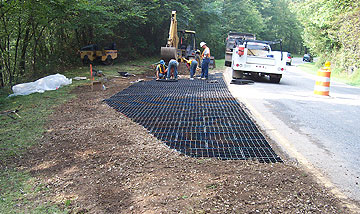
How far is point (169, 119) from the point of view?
6.18 metres

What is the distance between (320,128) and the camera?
567cm

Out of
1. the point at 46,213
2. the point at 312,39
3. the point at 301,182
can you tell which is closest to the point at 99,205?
the point at 46,213

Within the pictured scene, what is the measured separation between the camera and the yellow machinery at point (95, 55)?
62.6ft

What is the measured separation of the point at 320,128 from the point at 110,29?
20058 mm

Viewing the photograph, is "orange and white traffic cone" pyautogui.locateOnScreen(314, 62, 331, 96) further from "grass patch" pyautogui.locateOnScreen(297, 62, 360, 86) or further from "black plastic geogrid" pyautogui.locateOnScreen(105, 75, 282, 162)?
"grass patch" pyautogui.locateOnScreen(297, 62, 360, 86)

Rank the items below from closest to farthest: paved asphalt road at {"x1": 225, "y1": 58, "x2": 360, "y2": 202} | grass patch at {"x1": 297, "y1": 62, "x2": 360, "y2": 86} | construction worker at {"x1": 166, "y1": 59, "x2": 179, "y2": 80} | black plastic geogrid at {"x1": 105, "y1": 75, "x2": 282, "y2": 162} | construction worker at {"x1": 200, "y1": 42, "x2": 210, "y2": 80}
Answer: paved asphalt road at {"x1": 225, "y1": 58, "x2": 360, "y2": 202}
black plastic geogrid at {"x1": 105, "y1": 75, "x2": 282, "y2": 162}
construction worker at {"x1": 200, "y1": 42, "x2": 210, "y2": 80}
construction worker at {"x1": 166, "y1": 59, "x2": 179, "y2": 80}
grass patch at {"x1": 297, "y1": 62, "x2": 360, "y2": 86}

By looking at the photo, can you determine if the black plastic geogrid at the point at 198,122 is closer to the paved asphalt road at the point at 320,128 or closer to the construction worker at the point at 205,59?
the paved asphalt road at the point at 320,128

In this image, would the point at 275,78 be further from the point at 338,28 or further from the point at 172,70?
the point at 338,28

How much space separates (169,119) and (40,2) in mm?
7881

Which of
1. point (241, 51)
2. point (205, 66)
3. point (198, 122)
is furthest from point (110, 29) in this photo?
point (198, 122)

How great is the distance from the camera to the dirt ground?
2836 mm

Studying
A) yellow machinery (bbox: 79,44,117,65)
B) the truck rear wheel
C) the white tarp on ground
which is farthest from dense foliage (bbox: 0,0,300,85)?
the truck rear wheel

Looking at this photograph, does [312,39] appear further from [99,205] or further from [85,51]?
[99,205]

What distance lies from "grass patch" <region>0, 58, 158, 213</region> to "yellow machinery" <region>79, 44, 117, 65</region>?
31.8 ft
